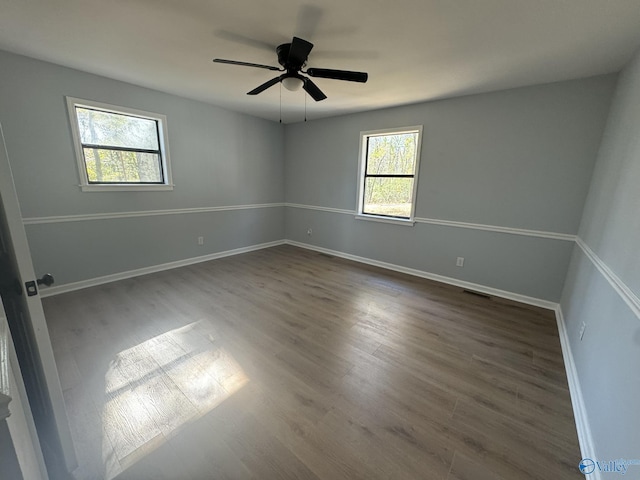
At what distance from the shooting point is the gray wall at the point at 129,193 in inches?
105

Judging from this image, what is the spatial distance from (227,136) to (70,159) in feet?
6.88

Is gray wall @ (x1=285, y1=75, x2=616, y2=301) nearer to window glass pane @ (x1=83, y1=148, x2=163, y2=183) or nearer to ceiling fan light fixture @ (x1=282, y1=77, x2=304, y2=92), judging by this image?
ceiling fan light fixture @ (x1=282, y1=77, x2=304, y2=92)

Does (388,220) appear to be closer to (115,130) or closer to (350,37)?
(350,37)

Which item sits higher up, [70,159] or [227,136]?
[227,136]

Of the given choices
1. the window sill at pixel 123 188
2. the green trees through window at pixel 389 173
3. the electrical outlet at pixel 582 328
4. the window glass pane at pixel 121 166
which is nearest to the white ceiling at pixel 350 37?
the window glass pane at pixel 121 166

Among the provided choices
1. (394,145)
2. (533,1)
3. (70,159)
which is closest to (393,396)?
(533,1)

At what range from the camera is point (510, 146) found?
9.93 feet

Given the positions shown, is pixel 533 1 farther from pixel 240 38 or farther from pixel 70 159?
pixel 70 159

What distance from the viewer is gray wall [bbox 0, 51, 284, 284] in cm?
267

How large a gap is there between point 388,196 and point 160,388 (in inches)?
147

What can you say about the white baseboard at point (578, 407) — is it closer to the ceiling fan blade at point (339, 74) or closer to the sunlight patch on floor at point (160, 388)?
the sunlight patch on floor at point (160, 388)

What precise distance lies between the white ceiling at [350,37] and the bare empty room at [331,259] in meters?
0.02

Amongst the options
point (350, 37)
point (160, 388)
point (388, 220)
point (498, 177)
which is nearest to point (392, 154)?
point (388, 220)

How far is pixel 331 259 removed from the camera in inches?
185
